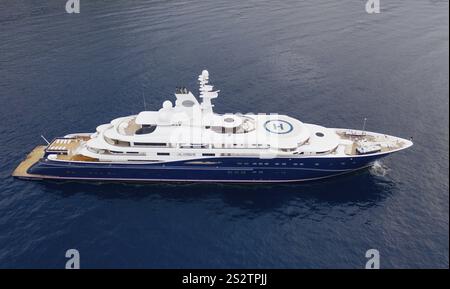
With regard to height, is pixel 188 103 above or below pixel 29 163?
above

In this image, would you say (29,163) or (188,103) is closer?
(29,163)

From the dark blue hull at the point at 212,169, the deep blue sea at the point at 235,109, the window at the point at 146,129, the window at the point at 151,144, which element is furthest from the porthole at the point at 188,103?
the deep blue sea at the point at 235,109

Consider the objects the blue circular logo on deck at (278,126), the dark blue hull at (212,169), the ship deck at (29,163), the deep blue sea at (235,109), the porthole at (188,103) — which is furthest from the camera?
the porthole at (188,103)

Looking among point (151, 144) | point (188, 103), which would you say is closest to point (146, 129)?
point (151, 144)

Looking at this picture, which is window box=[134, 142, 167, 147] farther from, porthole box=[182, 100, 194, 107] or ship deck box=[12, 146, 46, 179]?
ship deck box=[12, 146, 46, 179]

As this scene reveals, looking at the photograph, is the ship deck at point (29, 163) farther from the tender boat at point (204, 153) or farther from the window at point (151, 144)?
the window at point (151, 144)

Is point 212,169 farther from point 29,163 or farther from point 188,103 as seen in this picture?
point 29,163

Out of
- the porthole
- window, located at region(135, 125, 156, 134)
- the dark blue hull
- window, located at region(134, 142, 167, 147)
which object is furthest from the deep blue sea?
the porthole
